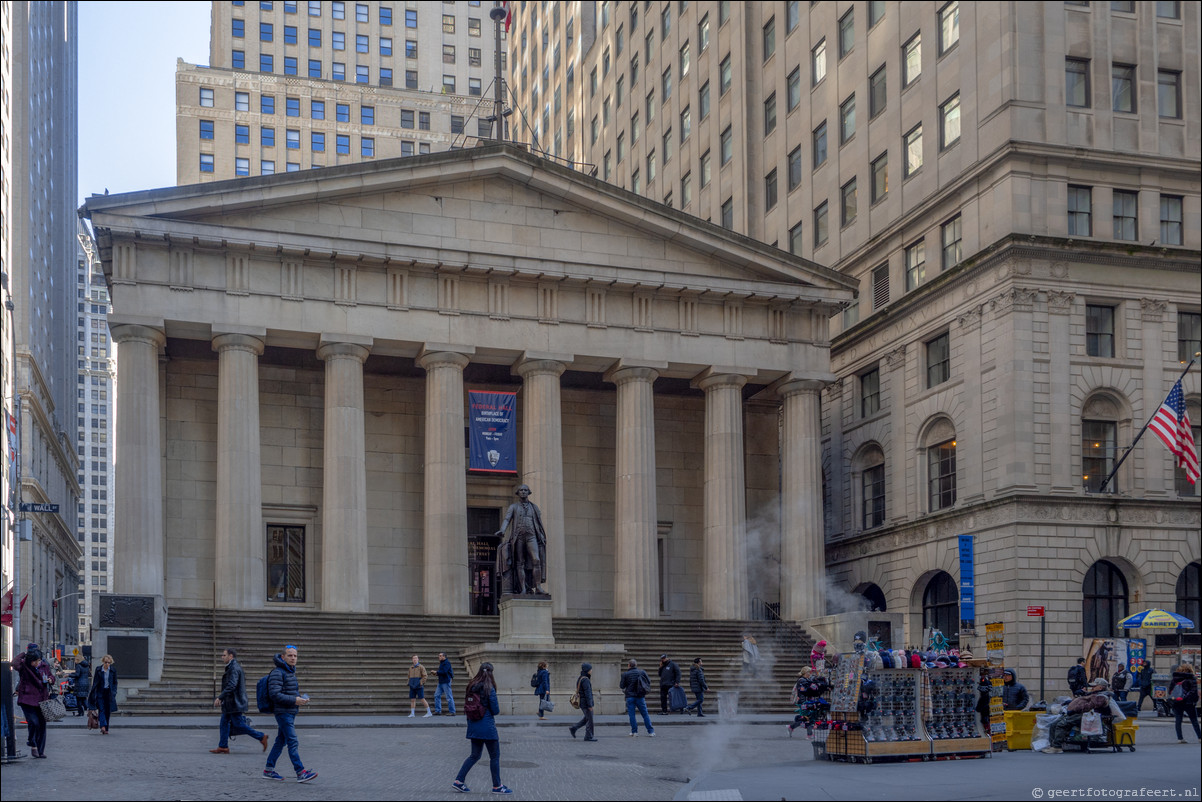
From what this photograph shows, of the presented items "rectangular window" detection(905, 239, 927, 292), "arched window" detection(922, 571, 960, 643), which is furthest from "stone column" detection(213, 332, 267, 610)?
"rectangular window" detection(905, 239, 927, 292)

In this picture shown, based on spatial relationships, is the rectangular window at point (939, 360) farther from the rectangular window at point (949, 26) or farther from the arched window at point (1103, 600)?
the rectangular window at point (949, 26)

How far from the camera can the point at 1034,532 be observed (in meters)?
43.5

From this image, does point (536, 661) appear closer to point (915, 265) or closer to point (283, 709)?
point (283, 709)

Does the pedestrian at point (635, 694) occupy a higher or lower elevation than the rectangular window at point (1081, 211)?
lower

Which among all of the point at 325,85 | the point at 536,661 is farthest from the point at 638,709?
the point at 325,85

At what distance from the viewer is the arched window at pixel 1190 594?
4506cm

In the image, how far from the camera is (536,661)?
35125mm

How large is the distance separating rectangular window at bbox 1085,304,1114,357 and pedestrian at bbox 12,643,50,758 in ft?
113

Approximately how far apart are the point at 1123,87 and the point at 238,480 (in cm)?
3097

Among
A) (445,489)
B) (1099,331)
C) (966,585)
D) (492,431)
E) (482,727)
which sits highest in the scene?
(1099,331)

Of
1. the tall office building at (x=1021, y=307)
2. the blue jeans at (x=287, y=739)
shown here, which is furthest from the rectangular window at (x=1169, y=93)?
the blue jeans at (x=287, y=739)

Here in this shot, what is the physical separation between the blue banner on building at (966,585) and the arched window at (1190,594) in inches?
269

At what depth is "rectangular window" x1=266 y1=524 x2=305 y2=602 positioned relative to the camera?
48125 millimetres

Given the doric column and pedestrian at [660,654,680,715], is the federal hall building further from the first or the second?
pedestrian at [660,654,680,715]
